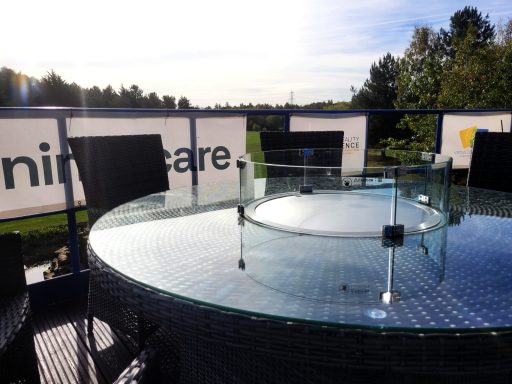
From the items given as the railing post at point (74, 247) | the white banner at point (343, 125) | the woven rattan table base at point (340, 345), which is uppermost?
the white banner at point (343, 125)

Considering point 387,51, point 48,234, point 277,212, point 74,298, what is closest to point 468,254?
point 277,212

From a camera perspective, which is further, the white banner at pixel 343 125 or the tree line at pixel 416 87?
Result: the tree line at pixel 416 87

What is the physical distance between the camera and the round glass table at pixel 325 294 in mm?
687

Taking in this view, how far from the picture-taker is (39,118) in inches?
113

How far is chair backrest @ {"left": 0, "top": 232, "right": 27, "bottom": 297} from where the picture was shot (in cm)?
157

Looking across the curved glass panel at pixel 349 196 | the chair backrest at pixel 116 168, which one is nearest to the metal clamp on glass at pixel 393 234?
the curved glass panel at pixel 349 196

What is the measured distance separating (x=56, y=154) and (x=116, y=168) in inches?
46.8

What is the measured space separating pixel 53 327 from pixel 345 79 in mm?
28809

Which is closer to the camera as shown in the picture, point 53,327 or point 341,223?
point 341,223

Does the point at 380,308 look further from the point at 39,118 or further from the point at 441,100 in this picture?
the point at 441,100

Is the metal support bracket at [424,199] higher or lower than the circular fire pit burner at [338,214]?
higher

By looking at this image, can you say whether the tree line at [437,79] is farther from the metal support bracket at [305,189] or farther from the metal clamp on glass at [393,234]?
the metal clamp on glass at [393,234]

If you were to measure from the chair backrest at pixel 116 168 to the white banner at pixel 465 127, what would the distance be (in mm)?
4260

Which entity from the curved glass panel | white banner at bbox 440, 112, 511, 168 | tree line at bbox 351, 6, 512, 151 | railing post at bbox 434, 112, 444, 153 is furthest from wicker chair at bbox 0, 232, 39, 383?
tree line at bbox 351, 6, 512, 151
